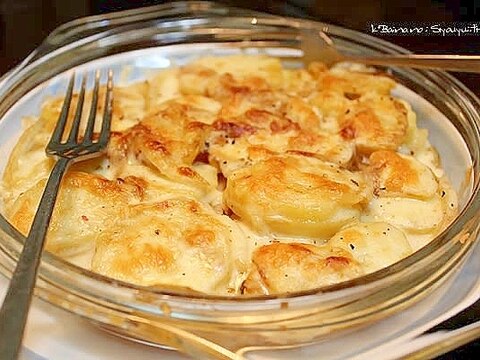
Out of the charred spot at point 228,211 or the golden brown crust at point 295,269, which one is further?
the charred spot at point 228,211

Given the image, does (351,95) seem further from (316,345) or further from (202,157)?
(316,345)

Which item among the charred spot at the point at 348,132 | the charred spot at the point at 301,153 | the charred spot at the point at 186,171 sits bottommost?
the charred spot at the point at 186,171

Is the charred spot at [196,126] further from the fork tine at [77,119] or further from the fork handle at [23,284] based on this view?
the fork handle at [23,284]

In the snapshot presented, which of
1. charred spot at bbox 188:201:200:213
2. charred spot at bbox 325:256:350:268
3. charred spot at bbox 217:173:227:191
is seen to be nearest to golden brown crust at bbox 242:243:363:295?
charred spot at bbox 325:256:350:268

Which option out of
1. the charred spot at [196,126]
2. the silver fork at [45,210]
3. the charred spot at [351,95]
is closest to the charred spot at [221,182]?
the charred spot at [196,126]

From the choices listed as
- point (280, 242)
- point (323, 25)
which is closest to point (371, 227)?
point (280, 242)

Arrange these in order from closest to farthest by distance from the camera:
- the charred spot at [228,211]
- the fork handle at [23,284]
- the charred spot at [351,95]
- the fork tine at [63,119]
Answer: the fork handle at [23,284], the charred spot at [228,211], the fork tine at [63,119], the charred spot at [351,95]

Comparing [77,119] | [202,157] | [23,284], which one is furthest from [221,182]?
[23,284]

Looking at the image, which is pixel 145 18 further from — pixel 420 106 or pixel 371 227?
pixel 371 227
